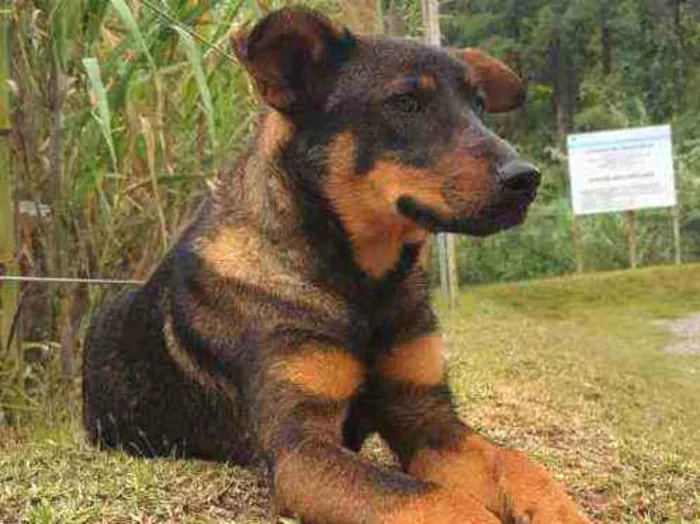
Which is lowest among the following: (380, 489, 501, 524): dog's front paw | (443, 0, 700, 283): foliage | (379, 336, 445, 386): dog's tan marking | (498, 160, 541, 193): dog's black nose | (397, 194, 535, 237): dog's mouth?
(380, 489, 501, 524): dog's front paw

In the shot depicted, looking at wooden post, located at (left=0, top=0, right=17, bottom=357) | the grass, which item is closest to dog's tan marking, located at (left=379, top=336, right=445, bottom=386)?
the grass

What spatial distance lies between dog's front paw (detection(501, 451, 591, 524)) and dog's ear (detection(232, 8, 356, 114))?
0.98 m

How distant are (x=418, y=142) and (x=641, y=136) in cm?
1157

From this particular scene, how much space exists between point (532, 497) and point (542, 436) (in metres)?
1.69

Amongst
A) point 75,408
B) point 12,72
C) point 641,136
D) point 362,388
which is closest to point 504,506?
point 362,388

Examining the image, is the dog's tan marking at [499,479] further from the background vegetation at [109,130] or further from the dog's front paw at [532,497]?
the background vegetation at [109,130]

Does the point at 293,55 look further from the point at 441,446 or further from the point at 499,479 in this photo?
the point at 499,479

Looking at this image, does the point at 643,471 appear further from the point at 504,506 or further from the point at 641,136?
the point at 641,136

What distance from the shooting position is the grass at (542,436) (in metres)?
2.74

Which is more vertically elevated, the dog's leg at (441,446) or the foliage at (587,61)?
the foliage at (587,61)

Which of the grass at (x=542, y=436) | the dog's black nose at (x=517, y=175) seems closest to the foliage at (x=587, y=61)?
the grass at (x=542, y=436)

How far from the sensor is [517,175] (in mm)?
2588

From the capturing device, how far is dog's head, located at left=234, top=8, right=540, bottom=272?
2.65m

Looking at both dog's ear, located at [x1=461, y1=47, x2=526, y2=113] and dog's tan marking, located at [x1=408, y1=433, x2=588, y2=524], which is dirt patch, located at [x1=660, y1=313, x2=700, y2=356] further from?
dog's tan marking, located at [x1=408, y1=433, x2=588, y2=524]
